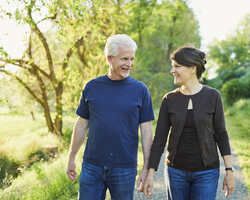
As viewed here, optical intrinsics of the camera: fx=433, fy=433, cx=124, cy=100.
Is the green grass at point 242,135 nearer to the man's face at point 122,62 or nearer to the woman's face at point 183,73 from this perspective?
the woman's face at point 183,73

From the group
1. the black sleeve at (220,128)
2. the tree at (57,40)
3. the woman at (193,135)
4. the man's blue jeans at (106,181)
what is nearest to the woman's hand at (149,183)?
the woman at (193,135)

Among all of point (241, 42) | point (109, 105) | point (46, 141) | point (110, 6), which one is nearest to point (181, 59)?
point (109, 105)

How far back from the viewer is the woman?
327 centimetres

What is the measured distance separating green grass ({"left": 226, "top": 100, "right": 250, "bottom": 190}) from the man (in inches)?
162

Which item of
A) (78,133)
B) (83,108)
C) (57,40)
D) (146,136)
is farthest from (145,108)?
A: (57,40)

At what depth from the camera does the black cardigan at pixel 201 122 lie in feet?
10.7

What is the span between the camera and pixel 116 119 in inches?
132

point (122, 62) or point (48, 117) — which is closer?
point (122, 62)

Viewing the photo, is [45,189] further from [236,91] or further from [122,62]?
[236,91]

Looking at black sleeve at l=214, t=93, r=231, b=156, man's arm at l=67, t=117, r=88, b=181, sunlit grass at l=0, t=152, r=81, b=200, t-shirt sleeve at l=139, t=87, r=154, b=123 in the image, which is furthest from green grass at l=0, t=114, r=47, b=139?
Answer: black sleeve at l=214, t=93, r=231, b=156

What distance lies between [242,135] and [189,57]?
10518mm

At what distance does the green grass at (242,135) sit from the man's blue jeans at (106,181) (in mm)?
4093

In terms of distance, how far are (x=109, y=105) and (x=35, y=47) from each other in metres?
11.0

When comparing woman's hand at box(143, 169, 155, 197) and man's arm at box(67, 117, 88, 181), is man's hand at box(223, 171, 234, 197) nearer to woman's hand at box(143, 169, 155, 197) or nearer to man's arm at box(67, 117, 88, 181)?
woman's hand at box(143, 169, 155, 197)
